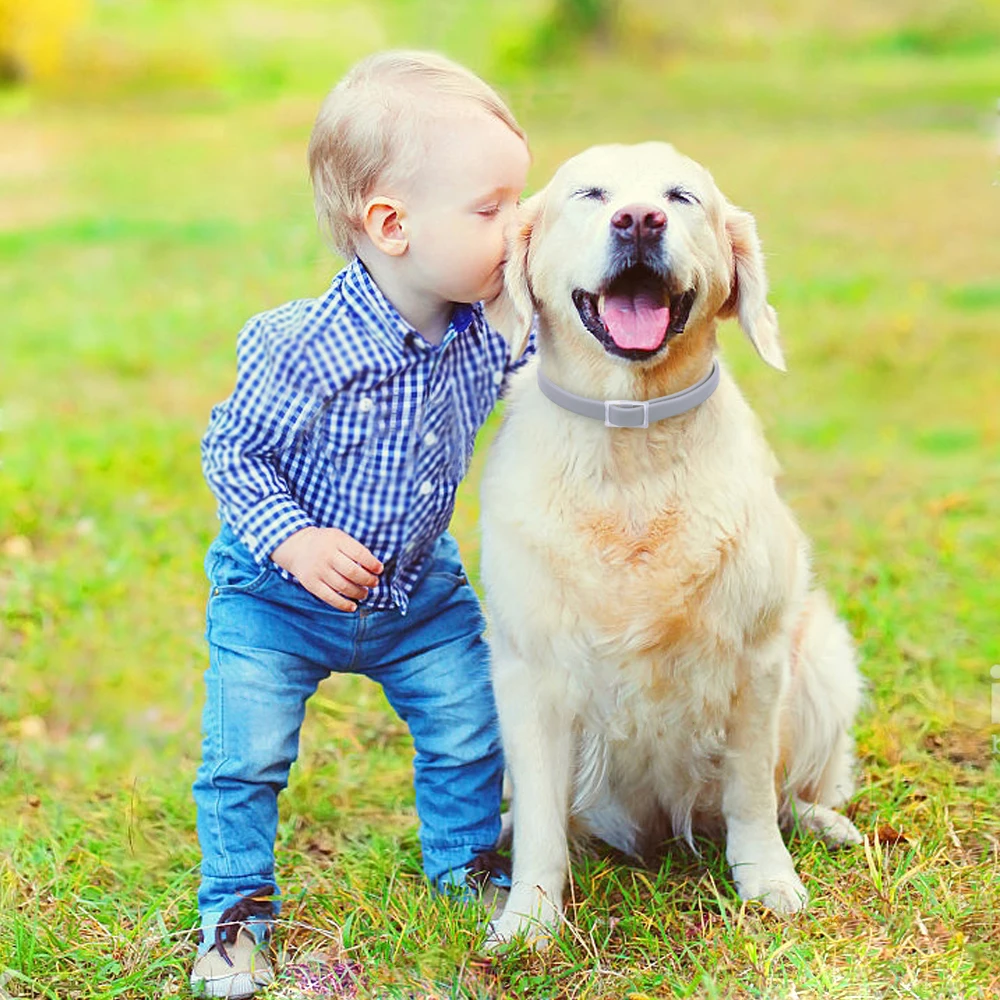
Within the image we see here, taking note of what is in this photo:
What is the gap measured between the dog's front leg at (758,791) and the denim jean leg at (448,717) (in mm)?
481

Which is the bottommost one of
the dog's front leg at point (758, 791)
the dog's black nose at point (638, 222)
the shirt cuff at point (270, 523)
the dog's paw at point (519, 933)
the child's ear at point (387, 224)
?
the dog's paw at point (519, 933)

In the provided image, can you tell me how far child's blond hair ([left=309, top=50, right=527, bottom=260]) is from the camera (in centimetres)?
252

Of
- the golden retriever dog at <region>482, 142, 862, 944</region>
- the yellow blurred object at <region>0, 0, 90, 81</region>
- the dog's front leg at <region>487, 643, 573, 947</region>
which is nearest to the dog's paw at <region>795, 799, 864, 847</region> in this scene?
the golden retriever dog at <region>482, 142, 862, 944</region>

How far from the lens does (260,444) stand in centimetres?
258

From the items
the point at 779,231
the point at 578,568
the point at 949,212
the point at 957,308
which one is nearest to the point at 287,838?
the point at 578,568

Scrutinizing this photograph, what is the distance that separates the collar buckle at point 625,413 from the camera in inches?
94.0

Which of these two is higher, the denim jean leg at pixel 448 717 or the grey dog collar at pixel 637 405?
the grey dog collar at pixel 637 405

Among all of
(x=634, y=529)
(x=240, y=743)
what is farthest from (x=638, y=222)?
(x=240, y=743)

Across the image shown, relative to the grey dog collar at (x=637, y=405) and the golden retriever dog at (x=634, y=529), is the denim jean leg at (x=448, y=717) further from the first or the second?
the grey dog collar at (x=637, y=405)

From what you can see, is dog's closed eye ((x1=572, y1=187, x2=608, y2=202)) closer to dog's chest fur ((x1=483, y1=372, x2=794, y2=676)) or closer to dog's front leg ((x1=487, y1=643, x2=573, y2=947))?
dog's chest fur ((x1=483, y1=372, x2=794, y2=676))

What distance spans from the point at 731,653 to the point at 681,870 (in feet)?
1.81

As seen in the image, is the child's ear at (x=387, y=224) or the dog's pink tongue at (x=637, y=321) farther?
the child's ear at (x=387, y=224)

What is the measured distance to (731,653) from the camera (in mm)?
2457

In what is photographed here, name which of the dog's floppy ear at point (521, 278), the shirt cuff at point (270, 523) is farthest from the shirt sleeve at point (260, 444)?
the dog's floppy ear at point (521, 278)
